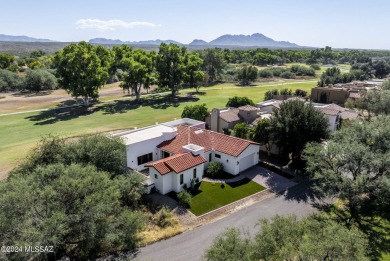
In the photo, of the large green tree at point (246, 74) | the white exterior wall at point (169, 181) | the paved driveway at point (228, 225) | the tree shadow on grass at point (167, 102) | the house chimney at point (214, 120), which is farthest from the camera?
the large green tree at point (246, 74)

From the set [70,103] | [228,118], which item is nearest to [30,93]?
[70,103]

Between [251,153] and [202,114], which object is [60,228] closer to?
[251,153]

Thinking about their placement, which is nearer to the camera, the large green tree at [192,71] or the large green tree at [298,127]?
the large green tree at [298,127]

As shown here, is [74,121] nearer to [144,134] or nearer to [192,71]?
[144,134]

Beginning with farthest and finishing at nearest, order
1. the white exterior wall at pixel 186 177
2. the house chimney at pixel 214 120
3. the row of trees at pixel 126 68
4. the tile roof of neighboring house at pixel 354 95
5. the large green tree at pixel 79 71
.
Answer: the row of trees at pixel 126 68, the large green tree at pixel 79 71, the tile roof of neighboring house at pixel 354 95, the house chimney at pixel 214 120, the white exterior wall at pixel 186 177

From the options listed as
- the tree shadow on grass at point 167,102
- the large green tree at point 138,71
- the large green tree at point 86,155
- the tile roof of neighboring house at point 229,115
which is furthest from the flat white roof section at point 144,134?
the large green tree at point 138,71

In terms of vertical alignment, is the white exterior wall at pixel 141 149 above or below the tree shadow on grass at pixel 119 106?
above

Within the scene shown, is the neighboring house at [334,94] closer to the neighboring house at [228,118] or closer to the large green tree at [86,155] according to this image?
the neighboring house at [228,118]
